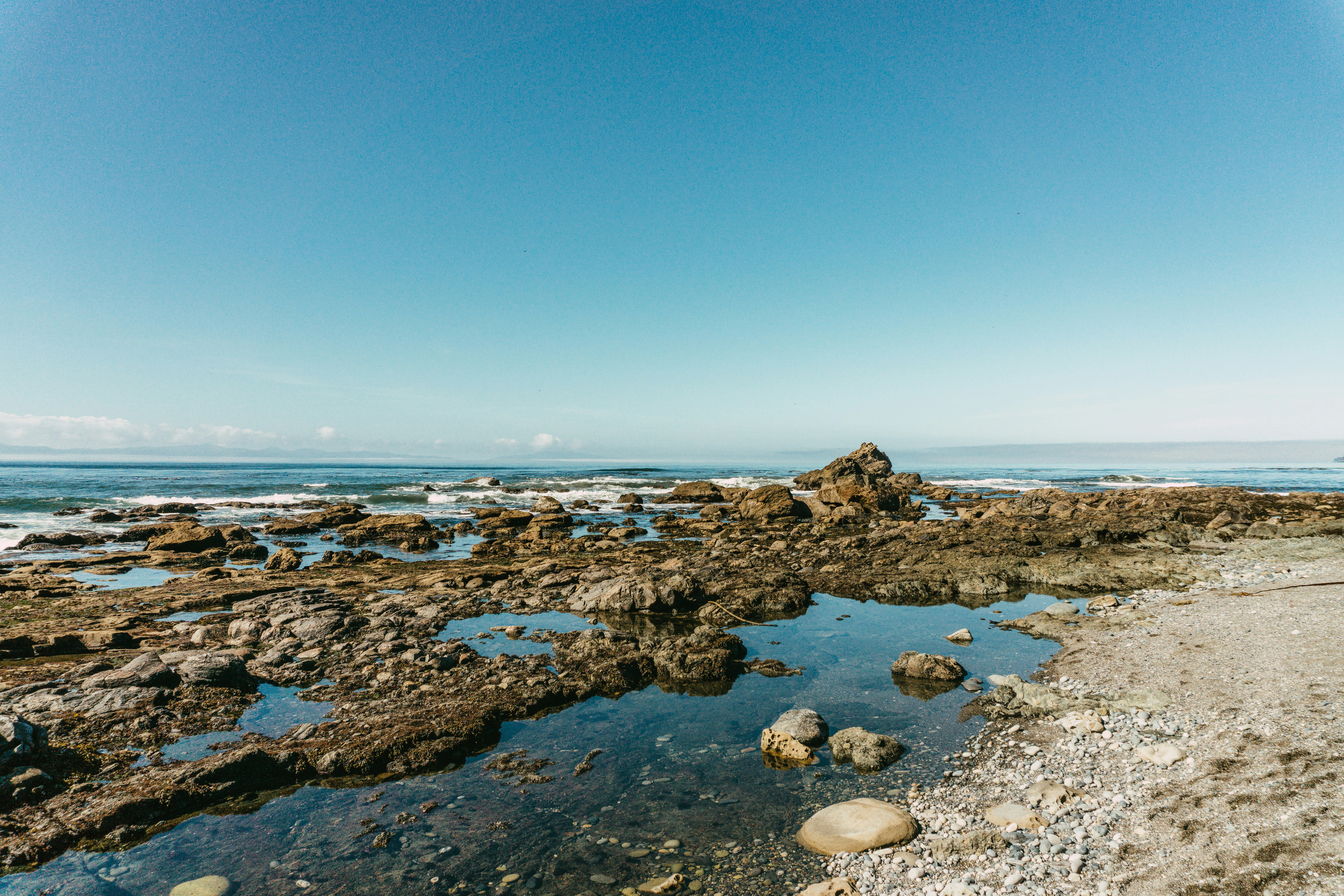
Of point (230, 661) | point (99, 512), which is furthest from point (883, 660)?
point (99, 512)

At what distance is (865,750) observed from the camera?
24.3 ft

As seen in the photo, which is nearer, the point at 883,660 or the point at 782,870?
the point at 782,870

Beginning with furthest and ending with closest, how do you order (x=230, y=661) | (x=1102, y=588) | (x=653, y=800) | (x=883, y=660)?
(x=1102, y=588)
(x=883, y=660)
(x=230, y=661)
(x=653, y=800)

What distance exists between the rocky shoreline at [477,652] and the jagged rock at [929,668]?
966 millimetres

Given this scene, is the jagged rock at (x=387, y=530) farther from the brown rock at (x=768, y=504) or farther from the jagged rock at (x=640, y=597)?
the brown rock at (x=768, y=504)

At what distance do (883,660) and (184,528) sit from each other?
100 feet

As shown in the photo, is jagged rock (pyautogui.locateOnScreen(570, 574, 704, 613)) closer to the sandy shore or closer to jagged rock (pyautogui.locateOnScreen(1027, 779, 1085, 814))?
the sandy shore

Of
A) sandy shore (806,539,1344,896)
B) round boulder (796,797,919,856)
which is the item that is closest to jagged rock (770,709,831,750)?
sandy shore (806,539,1344,896)

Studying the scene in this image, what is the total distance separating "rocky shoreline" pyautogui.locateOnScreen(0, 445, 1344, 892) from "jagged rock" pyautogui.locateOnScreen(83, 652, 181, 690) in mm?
34

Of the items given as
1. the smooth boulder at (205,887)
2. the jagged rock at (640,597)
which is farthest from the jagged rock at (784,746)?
the jagged rock at (640,597)

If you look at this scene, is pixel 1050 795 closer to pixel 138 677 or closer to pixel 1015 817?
pixel 1015 817

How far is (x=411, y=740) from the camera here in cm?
772

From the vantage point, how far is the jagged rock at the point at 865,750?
725 centimetres

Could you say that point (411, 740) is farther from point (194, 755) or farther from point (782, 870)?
point (782, 870)
